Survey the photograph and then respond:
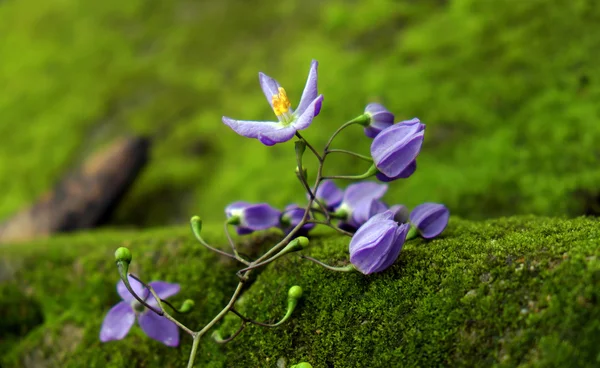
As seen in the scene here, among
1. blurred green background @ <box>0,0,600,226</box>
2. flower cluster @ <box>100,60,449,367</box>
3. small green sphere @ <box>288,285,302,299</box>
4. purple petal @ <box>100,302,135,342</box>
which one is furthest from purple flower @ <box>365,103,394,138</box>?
blurred green background @ <box>0,0,600,226</box>

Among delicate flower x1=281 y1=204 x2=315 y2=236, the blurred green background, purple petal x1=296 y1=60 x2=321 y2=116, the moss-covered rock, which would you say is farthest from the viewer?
the blurred green background

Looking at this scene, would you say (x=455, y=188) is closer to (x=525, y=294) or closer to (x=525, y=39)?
(x=525, y=39)

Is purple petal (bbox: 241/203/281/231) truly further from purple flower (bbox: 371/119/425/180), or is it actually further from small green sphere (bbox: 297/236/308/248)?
purple flower (bbox: 371/119/425/180)

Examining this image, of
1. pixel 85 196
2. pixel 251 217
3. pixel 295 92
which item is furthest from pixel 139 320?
pixel 295 92

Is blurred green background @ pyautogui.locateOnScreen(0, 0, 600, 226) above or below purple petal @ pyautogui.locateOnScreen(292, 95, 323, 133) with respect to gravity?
below

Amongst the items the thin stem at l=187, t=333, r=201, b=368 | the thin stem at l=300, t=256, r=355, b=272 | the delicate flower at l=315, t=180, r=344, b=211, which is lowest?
the thin stem at l=187, t=333, r=201, b=368

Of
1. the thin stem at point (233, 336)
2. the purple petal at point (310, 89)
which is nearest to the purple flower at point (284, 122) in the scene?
the purple petal at point (310, 89)

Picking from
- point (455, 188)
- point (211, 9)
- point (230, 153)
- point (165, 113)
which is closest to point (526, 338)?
point (455, 188)

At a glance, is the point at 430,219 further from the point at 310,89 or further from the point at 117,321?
the point at 117,321
